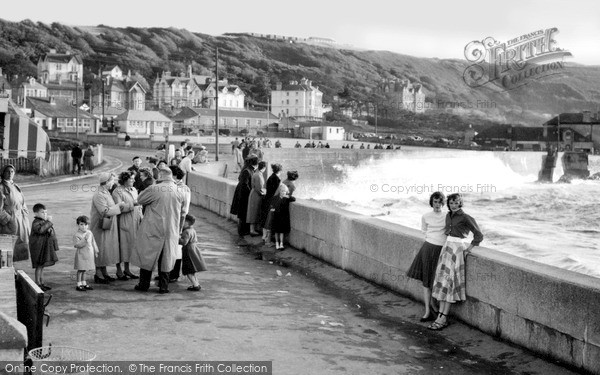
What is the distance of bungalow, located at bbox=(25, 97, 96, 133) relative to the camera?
3831 inches

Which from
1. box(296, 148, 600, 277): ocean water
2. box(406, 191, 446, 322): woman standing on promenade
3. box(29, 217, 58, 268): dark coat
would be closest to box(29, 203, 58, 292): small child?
box(29, 217, 58, 268): dark coat

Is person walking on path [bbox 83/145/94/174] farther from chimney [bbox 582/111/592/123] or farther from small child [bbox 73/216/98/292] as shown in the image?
chimney [bbox 582/111/592/123]

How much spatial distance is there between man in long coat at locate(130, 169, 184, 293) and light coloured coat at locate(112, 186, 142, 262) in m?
0.72

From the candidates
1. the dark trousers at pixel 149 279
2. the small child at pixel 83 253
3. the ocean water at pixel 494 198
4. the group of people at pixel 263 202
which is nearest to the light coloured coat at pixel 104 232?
the small child at pixel 83 253

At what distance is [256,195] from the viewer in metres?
14.5

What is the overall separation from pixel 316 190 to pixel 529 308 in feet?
134

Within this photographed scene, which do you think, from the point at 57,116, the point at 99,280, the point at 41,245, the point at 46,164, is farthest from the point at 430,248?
the point at 57,116

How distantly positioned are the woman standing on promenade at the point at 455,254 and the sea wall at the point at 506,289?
99 mm

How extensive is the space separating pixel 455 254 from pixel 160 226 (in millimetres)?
3621

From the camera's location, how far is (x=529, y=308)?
7.17m


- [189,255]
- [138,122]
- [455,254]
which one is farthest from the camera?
[138,122]

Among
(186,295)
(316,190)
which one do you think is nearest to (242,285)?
(186,295)

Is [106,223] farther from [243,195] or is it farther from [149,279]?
[243,195]

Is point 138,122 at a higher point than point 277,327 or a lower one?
higher
